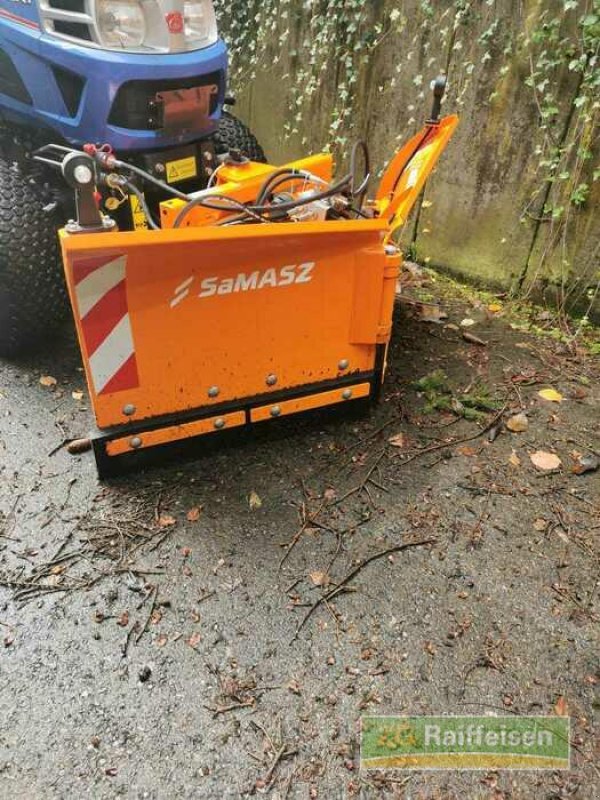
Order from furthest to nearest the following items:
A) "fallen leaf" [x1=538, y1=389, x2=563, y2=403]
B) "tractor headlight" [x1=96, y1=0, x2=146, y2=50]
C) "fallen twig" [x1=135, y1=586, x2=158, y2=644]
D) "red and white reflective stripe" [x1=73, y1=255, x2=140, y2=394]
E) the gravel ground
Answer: "fallen leaf" [x1=538, y1=389, x2=563, y2=403] → "tractor headlight" [x1=96, y1=0, x2=146, y2=50] → "red and white reflective stripe" [x1=73, y1=255, x2=140, y2=394] → "fallen twig" [x1=135, y1=586, x2=158, y2=644] → the gravel ground

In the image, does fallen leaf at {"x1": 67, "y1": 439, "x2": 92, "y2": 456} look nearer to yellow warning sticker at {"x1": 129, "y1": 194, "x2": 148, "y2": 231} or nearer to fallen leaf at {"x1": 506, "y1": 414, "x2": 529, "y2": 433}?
yellow warning sticker at {"x1": 129, "y1": 194, "x2": 148, "y2": 231}

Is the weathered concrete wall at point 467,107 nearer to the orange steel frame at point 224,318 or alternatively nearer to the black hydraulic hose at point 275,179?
the orange steel frame at point 224,318

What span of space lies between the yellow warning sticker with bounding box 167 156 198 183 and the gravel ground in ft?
3.18

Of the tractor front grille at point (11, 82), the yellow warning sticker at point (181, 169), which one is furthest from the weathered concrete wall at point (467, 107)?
the tractor front grille at point (11, 82)

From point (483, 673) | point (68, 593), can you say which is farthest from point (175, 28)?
point (483, 673)

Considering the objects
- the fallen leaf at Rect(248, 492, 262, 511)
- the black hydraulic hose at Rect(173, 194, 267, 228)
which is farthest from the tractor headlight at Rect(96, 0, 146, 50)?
the fallen leaf at Rect(248, 492, 262, 511)

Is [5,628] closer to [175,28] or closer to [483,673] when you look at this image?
[483,673]

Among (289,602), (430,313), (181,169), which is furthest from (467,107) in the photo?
(289,602)

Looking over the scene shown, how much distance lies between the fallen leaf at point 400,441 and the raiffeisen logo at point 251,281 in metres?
0.70

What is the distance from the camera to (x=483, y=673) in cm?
150

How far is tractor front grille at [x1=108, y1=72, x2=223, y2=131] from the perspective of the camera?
2.17 metres

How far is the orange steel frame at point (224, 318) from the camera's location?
1717 mm

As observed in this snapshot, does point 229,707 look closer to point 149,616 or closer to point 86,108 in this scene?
point 149,616

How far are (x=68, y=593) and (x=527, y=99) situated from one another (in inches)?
116
